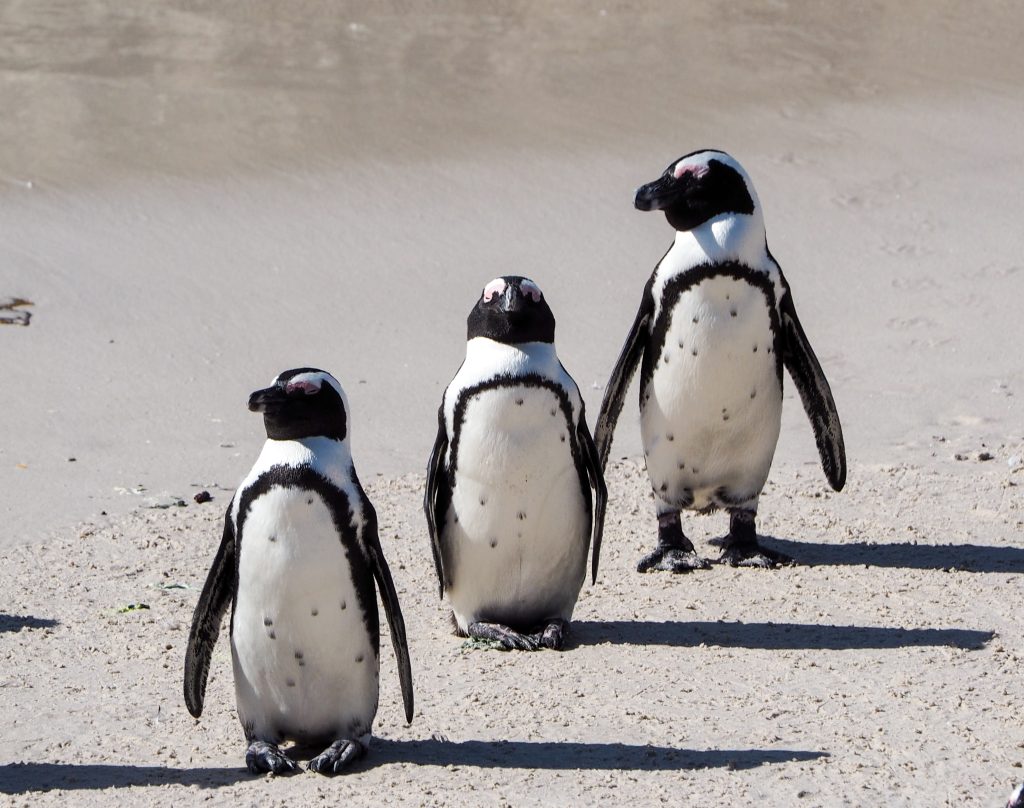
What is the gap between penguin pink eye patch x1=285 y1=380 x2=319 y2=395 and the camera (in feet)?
13.9

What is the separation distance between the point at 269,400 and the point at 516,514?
3.79 feet

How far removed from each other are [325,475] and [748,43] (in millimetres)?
10080

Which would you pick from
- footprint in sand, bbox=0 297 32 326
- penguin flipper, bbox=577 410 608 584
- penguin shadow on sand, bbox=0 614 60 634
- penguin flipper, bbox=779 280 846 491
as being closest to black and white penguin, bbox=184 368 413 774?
penguin flipper, bbox=577 410 608 584

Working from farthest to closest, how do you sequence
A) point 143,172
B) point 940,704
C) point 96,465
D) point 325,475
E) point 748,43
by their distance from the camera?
point 748,43, point 143,172, point 96,465, point 940,704, point 325,475

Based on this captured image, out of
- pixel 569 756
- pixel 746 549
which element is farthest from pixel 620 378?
pixel 569 756

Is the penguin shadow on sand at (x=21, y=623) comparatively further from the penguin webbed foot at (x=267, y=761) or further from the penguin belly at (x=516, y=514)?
the penguin webbed foot at (x=267, y=761)

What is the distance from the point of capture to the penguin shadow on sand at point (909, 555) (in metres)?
5.90

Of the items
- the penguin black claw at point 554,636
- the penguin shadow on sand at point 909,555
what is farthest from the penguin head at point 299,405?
the penguin shadow on sand at point 909,555

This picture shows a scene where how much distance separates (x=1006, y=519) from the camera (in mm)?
6387

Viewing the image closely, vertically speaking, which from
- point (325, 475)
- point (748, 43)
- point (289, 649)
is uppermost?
point (748, 43)

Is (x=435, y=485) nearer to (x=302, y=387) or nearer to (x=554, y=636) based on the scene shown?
(x=554, y=636)

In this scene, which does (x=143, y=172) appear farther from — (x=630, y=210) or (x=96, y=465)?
(x=96, y=465)

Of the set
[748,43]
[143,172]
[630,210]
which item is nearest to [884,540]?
[630,210]

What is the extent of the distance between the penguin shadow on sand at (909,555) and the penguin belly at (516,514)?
1.16 metres
